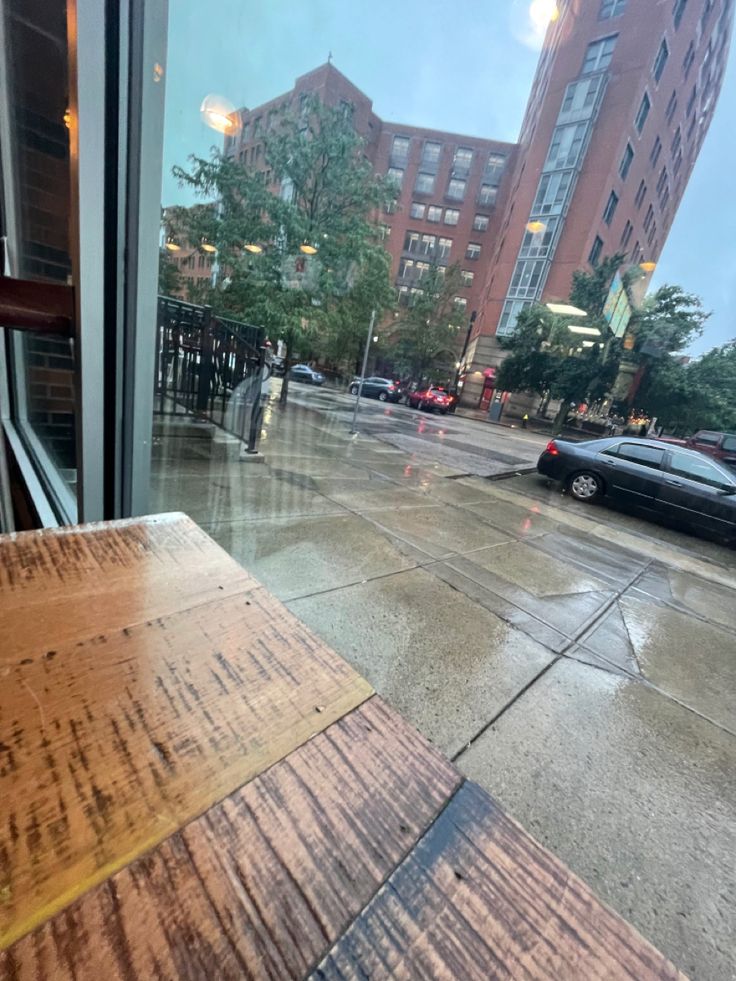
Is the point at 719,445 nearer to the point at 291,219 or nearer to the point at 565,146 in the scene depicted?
the point at 291,219

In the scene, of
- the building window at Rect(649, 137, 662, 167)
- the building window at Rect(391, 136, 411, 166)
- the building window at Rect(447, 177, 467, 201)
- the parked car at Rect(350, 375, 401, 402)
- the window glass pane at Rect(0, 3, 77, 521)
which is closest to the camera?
the window glass pane at Rect(0, 3, 77, 521)

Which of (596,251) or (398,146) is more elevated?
(596,251)

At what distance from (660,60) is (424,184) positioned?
485 inches

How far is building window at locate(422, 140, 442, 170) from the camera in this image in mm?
21775

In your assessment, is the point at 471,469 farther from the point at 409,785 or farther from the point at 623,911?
the point at 409,785

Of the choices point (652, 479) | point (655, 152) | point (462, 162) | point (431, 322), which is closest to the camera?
point (652, 479)

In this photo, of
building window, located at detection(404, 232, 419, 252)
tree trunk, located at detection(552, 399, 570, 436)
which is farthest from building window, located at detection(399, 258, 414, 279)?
tree trunk, located at detection(552, 399, 570, 436)

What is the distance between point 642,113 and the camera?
68.4 ft

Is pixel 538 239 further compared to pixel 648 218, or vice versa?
pixel 648 218

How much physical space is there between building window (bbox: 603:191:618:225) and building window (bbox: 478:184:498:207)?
10043 mm

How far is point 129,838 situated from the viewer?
41cm

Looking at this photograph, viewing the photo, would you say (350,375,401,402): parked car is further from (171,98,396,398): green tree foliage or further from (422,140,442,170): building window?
(171,98,396,398): green tree foliage

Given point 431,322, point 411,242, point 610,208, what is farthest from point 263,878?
point 411,242

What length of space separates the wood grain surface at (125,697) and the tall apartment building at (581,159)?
1768cm
